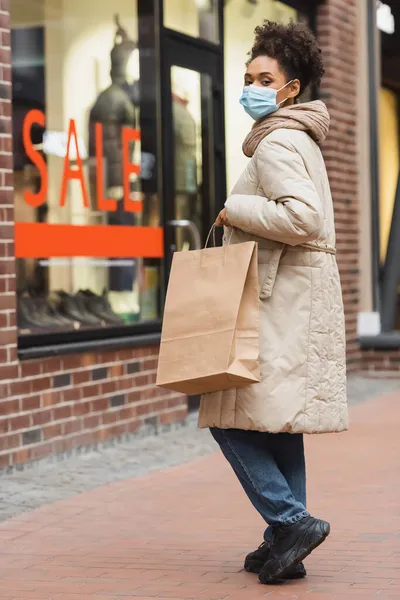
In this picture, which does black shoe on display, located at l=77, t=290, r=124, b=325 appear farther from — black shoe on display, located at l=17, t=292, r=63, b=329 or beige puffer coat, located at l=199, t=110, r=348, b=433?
beige puffer coat, located at l=199, t=110, r=348, b=433

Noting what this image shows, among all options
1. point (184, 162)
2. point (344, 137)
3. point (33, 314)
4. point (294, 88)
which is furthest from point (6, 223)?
point (344, 137)

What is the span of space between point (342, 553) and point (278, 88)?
1.80 meters

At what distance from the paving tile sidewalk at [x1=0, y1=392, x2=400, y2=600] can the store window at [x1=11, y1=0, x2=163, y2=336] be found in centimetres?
140

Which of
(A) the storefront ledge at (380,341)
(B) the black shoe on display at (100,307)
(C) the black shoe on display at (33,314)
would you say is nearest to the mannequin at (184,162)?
(B) the black shoe on display at (100,307)

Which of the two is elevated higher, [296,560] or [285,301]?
[285,301]

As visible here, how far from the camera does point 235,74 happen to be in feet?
33.9

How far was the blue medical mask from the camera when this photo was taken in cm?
470

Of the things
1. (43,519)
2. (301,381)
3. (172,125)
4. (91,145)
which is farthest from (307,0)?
(301,381)

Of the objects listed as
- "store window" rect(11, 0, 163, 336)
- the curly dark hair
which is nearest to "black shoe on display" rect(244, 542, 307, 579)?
the curly dark hair

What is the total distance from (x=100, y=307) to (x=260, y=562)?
383 centimetres

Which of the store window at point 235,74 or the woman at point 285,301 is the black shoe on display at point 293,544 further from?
the store window at point 235,74

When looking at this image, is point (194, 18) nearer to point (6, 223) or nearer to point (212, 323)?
point (6, 223)

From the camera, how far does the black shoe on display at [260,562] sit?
4812 mm

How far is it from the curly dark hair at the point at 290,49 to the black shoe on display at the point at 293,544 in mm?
1556
